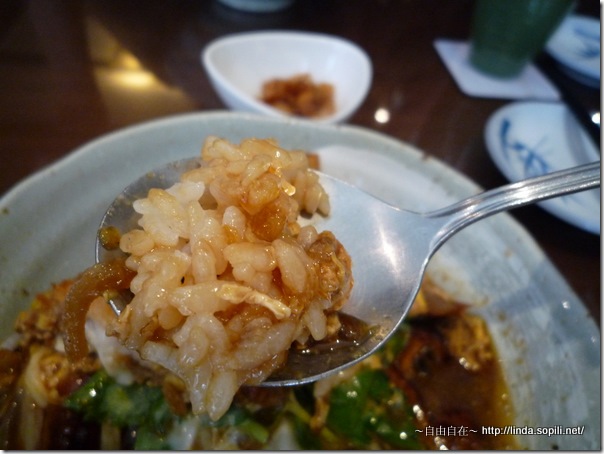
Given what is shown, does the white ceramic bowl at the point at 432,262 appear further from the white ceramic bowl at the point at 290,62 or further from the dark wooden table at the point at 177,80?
the white ceramic bowl at the point at 290,62

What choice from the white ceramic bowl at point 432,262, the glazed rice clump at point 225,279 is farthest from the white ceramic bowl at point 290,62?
the glazed rice clump at point 225,279

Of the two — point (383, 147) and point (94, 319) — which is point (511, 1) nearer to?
point (383, 147)

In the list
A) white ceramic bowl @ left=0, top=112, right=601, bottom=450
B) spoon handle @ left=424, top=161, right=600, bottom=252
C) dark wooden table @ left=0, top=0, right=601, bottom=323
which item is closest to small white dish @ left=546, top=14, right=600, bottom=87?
dark wooden table @ left=0, top=0, right=601, bottom=323

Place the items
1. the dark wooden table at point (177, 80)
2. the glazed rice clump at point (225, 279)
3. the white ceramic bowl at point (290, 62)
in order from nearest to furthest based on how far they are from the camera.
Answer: the glazed rice clump at point (225, 279)
the dark wooden table at point (177, 80)
the white ceramic bowl at point (290, 62)

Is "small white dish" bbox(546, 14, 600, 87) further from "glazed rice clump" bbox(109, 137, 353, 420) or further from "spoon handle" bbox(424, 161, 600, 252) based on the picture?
"glazed rice clump" bbox(109, 137, 353, 420)

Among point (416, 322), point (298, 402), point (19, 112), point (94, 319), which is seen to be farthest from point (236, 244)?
point (19, 112)

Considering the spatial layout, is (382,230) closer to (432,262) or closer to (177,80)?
(432,262)

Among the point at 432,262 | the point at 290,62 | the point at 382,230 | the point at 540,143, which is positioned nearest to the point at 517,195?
the point at 382,230
